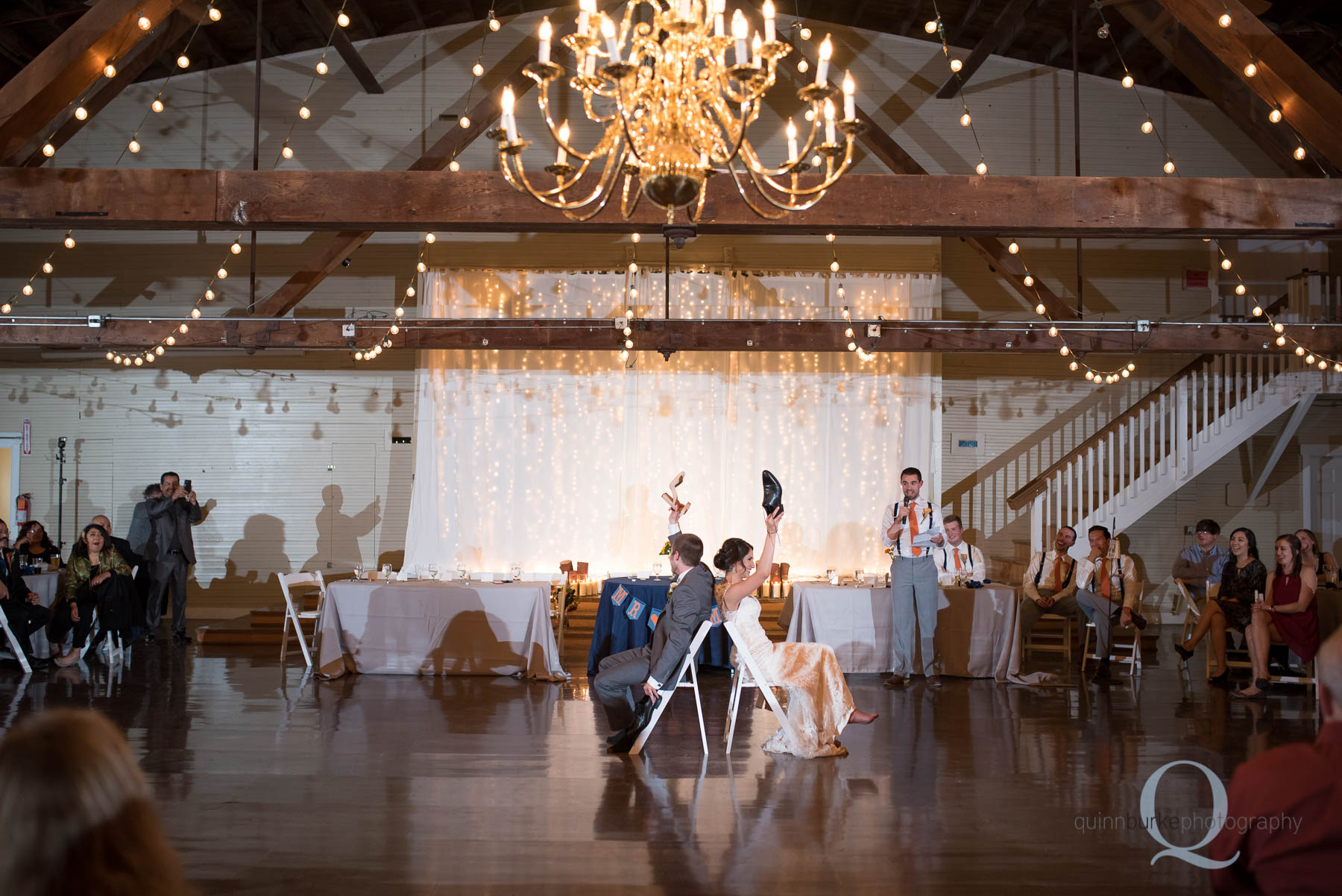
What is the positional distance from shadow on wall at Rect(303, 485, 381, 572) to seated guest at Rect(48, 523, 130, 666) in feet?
11.0

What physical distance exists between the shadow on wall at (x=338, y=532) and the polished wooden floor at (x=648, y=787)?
408cm

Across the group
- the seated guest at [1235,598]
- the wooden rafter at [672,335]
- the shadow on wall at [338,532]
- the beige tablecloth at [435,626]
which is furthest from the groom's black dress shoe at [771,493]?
the shadow on wall at [338,532]

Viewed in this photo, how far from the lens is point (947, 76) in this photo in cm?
1122

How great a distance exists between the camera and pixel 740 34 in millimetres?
3152

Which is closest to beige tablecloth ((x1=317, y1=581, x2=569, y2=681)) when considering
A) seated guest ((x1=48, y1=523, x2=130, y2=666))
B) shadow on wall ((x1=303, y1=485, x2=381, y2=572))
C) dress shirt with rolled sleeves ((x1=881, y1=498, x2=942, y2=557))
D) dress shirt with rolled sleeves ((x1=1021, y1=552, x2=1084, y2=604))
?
seated guest ((x1=48, y1=523, x2=130, y2=666))

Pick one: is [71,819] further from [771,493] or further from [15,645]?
[15,645]

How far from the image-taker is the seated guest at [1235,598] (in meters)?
7.36

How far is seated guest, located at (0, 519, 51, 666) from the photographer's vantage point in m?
7.27

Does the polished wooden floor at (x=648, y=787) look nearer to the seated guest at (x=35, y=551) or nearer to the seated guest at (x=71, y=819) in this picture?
the seated guest at (x=35, y=551)

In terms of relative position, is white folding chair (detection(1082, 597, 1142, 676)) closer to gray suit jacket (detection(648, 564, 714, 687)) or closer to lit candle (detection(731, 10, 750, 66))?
gray suit jacket (detection(648, 564, 714, 687))

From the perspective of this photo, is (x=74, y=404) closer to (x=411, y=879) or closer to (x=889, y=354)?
(x=889, y=354)

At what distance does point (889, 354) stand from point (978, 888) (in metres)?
8.28

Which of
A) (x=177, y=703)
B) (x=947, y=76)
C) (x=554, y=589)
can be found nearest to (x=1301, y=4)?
(x=947, y=76)

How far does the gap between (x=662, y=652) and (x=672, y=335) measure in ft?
15.9
